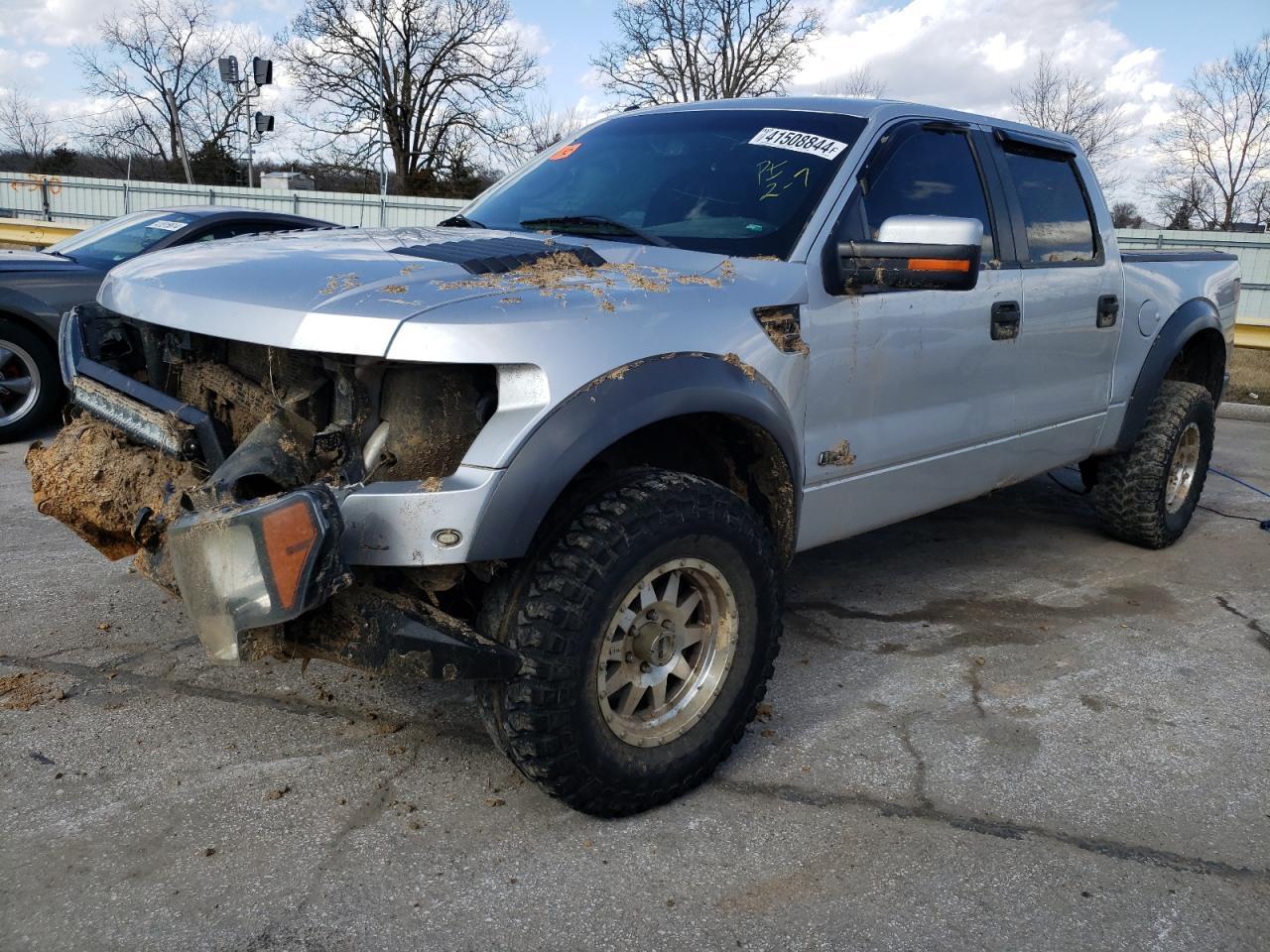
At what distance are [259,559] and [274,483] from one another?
0.30 m

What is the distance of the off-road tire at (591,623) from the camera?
2.46 meters


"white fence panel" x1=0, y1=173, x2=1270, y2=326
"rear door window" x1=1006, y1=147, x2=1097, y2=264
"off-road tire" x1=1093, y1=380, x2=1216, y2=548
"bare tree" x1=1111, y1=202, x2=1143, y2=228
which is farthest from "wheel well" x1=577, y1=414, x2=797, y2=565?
"bare tree" x1=1111, y1=202, x2=1143, y2=228

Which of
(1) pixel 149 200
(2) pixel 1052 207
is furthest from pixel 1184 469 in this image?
(1) pixel 149 200

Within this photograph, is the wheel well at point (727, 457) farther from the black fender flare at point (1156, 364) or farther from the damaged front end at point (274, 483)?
the black fender flare at point (1156, 364)

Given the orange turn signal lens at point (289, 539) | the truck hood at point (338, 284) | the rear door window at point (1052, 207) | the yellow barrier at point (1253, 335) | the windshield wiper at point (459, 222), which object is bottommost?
the yellow barrier at point (1253, 335)

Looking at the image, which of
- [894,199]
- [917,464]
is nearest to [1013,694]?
[917,464]

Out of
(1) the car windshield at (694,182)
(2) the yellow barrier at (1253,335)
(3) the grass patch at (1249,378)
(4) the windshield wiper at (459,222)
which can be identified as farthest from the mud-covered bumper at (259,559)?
(2) the yellow barrier at (1253,335)

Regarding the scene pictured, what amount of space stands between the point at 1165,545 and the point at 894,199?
115 inches

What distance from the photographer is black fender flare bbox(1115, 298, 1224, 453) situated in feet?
16.4

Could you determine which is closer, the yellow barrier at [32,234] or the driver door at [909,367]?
the driver door at [909,367]

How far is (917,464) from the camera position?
3.70 m

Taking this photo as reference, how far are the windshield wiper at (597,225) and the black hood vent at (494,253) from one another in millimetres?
263

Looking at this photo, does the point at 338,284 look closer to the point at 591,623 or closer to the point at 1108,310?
the point at 591,623

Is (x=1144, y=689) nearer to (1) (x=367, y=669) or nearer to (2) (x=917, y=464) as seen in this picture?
(2) (x=917, y=464)
